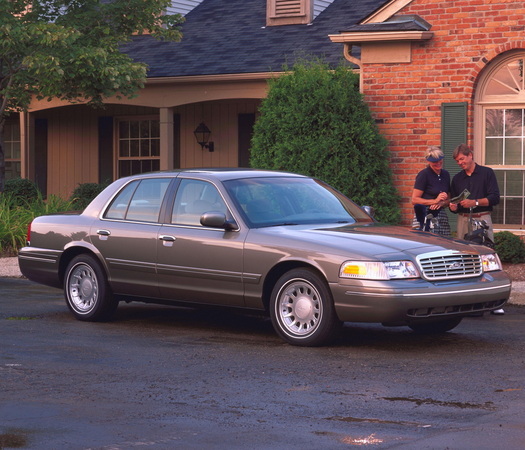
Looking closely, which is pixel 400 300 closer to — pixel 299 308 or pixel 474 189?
pixel 299 308

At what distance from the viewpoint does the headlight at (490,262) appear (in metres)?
9.48

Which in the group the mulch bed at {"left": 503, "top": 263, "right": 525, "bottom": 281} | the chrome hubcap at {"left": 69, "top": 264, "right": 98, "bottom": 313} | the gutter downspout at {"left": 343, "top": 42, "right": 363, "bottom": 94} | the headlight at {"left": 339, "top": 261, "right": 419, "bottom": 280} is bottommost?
the mulch bed at {"left": 503, "top": 263, "right": 525, "bottom": 281}

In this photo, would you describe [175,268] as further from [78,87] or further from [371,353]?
[78,87]

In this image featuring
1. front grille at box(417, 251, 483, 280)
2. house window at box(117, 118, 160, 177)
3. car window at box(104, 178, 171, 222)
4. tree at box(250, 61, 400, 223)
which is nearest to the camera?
front grille at box(417, 251, 483, 280)

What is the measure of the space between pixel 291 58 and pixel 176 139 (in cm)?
449

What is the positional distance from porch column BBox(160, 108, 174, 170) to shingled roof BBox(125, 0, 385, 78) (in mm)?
846

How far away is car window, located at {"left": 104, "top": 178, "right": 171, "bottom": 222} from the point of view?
34.3 feet

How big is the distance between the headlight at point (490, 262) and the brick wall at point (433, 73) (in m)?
7.33

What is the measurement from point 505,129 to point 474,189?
5.31 meters

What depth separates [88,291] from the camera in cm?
1082

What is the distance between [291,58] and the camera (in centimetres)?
2133

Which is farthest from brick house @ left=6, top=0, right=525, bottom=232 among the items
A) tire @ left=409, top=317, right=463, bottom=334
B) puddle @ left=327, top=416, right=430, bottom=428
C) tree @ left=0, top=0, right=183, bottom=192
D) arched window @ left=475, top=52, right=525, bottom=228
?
puddle @ left=327, top=416, right=430, bottom=428

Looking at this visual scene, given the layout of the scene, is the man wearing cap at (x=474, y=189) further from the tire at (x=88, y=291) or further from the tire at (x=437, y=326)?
the tire at (x=88, y=291)

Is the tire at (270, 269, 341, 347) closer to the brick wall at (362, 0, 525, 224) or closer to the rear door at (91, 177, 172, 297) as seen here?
the rear door at (91, 177, 172, 297)
